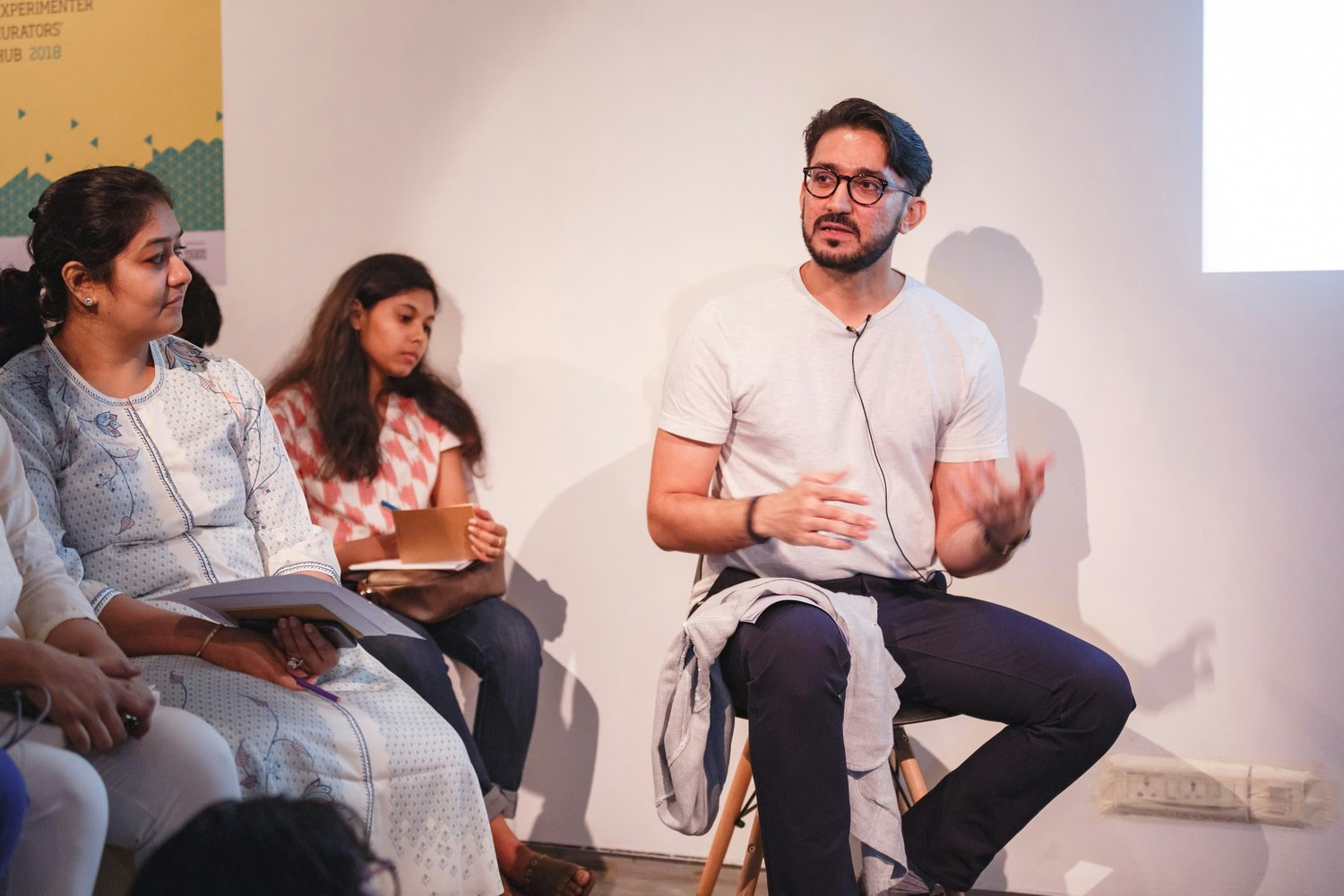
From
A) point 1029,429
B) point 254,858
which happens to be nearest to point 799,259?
point 1029,429

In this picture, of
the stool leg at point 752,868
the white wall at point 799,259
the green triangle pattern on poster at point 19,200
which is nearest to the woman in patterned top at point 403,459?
the white wall at point 799,259

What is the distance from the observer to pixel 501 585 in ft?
8.96

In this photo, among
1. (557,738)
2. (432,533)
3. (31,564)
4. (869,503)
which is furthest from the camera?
(557,738)

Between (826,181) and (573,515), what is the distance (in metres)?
1.14

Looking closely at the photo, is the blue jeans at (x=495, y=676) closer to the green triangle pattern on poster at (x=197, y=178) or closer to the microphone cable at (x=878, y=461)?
the microphone cable at (x=878, y=461)

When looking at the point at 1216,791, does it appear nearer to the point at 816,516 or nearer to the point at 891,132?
the point at 816,516

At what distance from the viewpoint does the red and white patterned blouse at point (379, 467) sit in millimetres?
2715

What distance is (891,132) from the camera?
2189mm

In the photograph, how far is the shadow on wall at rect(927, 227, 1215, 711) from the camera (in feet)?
8.61

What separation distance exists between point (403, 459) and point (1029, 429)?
1554 mm

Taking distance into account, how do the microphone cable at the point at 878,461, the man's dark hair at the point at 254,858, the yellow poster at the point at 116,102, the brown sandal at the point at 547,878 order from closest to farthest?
the man's dark hair at the point at 254,858 → the microphone cable at the point at 878,461 → the brown sandal at the point at 547,878 → the yellow poster at the point at 116,102

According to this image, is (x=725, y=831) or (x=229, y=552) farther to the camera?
(x=725, y=831)

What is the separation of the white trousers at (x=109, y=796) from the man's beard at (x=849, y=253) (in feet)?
4.57

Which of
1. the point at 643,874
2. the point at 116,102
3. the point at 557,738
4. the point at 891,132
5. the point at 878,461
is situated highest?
the point at 116,102
